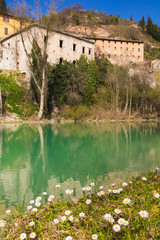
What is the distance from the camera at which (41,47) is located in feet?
81.7

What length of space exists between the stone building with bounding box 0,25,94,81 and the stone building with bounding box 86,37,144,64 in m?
26.3

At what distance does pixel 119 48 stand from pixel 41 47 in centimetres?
3729

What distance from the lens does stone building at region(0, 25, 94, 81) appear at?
25.7 meters

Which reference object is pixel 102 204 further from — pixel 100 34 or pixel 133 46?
pixel 100 34

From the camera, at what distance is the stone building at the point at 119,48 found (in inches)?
2112

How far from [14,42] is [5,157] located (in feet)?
82.6

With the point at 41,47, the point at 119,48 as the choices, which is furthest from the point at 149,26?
the point at 41,47

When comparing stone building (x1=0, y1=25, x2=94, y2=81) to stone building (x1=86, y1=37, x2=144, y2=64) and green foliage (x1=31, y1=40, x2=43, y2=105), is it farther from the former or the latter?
stone building (x1=86, y1=37, x2=144, y2=64)

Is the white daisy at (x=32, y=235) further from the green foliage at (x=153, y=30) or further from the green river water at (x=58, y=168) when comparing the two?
the green foliage at (x=153, y=30)

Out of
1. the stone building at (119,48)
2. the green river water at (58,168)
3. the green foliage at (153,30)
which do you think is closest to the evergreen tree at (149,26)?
the green foliage at (153,30)

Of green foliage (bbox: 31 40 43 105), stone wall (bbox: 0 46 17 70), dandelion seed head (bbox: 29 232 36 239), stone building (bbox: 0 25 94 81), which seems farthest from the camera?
stone wall (bbox: 0 46 17 70)

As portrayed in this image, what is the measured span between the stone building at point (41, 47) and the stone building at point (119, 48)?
2626 cm

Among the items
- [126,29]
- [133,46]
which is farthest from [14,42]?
[126,29]

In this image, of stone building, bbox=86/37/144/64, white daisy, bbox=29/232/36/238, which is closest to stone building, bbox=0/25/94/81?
white daisy, bbox=29/232/36/238
